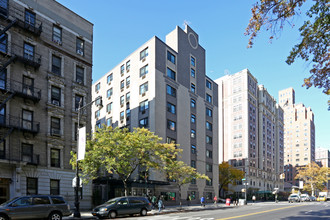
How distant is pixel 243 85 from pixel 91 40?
61880mm

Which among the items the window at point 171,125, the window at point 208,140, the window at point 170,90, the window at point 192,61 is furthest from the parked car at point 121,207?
the window at point 192,61

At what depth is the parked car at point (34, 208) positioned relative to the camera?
16875 millimetres

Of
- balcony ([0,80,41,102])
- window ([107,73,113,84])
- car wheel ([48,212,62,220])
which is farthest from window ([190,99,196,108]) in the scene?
car wheel ([48,212,62,220])

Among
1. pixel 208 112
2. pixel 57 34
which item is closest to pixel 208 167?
pixel 208 112

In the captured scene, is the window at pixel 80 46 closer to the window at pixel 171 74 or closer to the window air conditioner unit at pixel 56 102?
the window air conditioner unit at pixel 56 102

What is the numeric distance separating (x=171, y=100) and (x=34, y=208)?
34444 mm

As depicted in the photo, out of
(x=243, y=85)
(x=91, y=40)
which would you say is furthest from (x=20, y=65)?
A: (x=243, y=85)

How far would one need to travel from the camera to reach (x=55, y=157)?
29.6 meters

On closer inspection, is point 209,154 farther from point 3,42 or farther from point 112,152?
point 3,42

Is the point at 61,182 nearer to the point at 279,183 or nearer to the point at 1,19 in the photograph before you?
the point at 1,19

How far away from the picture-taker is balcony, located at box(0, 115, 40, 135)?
2539 centimetres

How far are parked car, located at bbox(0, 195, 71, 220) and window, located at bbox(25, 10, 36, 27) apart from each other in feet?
59.9

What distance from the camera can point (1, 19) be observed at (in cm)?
2634

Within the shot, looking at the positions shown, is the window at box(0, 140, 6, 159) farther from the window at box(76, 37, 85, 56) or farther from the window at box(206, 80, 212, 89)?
the window at box(206, 80, 212, 89)
